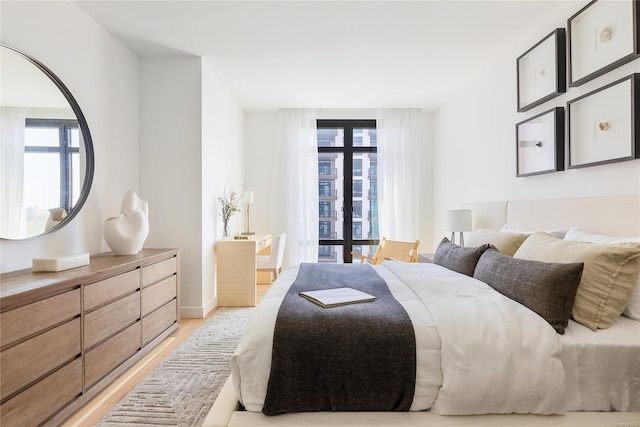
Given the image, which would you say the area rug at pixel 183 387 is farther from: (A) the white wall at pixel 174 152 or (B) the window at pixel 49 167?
(B) the window at pixel 49 167

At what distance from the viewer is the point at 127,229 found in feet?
8.86

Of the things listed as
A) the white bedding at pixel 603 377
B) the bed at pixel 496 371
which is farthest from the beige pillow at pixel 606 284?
the white bedding at pixel 603 377

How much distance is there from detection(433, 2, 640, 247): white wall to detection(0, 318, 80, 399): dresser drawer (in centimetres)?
312

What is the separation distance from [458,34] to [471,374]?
9.16 ft

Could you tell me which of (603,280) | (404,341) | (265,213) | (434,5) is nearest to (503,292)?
(603,280)

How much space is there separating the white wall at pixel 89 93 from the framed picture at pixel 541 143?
3.51 metres

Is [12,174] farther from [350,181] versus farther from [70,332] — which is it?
[350,181]

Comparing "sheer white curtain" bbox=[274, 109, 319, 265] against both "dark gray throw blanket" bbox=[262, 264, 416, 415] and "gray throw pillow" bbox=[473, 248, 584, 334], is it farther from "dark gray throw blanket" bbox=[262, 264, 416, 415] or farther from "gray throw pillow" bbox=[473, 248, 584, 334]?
A: "dark gray throw blanket" bbox=[262, 264, 416, 415]

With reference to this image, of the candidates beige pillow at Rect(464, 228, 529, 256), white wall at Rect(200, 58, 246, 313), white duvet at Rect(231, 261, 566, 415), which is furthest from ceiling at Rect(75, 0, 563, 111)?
white duvet at Rect(231, 261, 566, 415)

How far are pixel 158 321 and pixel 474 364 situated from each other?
242 centimetres

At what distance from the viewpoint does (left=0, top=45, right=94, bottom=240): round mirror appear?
198 centimetres

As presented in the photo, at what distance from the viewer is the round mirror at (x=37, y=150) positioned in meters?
1.98

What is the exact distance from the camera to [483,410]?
1322mm

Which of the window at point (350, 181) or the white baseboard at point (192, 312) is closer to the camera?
the white baseboard at point (192, 312)
